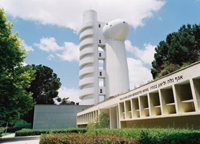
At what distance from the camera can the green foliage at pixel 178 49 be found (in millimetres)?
25931

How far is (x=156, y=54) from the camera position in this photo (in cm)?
3061

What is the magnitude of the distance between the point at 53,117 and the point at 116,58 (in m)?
19.2

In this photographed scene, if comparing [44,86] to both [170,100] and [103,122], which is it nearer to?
[103,122]

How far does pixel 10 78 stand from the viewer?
17.0 metres

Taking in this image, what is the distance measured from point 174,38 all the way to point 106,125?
18522 millimetres

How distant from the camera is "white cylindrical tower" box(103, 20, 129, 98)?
38.8 metres

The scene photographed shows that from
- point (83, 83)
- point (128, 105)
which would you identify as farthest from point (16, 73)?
point (83, 83)

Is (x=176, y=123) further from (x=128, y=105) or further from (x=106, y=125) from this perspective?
(x=106, y=125)

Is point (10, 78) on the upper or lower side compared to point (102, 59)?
lower

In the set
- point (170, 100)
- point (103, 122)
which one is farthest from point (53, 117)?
point (170, 100)

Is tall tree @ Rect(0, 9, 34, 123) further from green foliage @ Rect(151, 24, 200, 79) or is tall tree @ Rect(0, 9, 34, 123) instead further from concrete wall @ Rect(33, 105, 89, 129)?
green foliage @ Rect(151, 24, 200, 79)

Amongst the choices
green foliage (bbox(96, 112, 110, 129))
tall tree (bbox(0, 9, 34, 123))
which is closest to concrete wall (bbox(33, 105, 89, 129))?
tall tree (bbox(0, 9, 34, 123))

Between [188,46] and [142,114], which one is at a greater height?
[188,46]

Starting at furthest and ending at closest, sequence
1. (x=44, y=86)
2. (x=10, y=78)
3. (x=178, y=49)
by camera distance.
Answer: (x=44, y=86), (x=178, y=49), (x=10, y=78)
